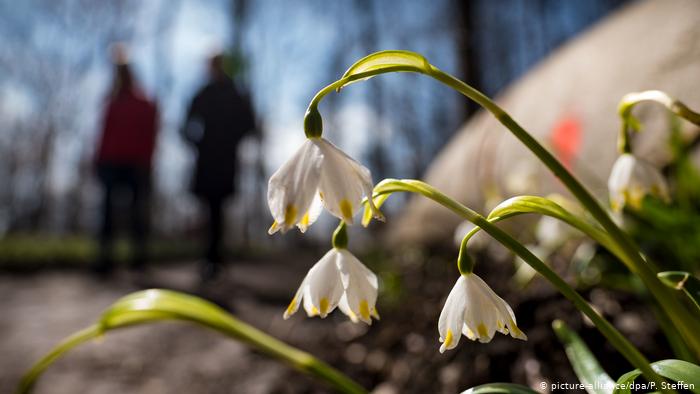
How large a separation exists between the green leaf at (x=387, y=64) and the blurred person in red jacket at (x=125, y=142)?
421 cm

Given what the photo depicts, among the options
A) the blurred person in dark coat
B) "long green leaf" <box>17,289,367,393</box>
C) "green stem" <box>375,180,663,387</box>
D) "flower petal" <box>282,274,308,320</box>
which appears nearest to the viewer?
"green stem" <box>375,180,663,387</box>

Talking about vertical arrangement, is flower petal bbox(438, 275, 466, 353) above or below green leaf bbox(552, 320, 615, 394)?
above

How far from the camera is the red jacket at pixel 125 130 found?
439 cm

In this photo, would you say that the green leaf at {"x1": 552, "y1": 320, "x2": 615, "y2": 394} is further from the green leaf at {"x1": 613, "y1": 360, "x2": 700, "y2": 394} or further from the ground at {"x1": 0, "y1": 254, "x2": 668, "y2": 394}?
the ground at {"x1": 0, "y1": 254, "x2": 668, "y2": 394}

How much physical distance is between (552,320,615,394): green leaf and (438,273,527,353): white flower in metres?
0.18

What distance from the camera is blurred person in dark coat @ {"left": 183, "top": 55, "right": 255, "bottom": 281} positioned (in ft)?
13.6

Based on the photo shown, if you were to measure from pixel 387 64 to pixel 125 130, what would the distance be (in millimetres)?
A: 4234

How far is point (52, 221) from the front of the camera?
15023 mm

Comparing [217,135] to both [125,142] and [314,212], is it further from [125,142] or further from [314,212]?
[314,212]

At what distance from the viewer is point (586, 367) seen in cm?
80

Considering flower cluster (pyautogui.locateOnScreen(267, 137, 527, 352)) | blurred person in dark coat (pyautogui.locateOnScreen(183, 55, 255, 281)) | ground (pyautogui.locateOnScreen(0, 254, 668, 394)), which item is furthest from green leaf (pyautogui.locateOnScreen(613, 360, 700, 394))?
blurred person in dark coat (pyautogui.locateOnScreen(183, 55, 255, 281))

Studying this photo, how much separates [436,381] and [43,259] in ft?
20.5

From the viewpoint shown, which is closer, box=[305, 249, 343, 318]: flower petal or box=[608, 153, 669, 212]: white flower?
box=[305, 249, 343, 318]: flower petal

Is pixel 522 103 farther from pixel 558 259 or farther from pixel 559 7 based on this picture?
pixel 559 7
